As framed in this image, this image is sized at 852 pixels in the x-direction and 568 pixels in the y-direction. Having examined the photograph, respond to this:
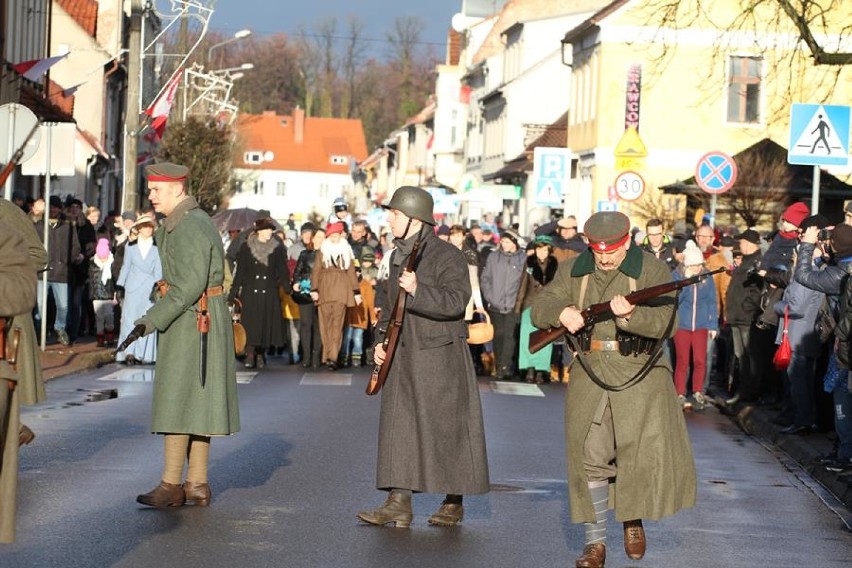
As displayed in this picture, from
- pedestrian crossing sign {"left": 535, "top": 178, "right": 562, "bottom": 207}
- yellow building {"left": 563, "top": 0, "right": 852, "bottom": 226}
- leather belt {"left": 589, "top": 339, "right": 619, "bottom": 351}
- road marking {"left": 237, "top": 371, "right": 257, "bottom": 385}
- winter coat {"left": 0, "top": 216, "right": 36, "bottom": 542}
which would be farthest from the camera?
yellow building {"left": 563, "top": 0, "right": 852, "bottom": 226}

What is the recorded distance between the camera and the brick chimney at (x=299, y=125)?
145375 millimetres

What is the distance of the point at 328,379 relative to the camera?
21.6 meters

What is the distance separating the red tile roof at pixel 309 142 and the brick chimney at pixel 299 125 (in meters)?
0.19

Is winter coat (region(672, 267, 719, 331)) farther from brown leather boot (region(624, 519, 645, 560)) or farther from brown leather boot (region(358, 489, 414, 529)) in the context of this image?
brown leather boot (region(624, 519, 645, 560))

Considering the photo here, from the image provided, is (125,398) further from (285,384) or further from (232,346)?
(232,346)

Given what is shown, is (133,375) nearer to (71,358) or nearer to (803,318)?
(71,358)

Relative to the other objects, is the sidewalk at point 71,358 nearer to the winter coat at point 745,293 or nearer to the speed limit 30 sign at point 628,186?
the winter coat at point 745,293

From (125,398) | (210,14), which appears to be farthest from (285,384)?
(210,14)

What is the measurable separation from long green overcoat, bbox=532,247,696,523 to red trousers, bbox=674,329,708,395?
411 inches

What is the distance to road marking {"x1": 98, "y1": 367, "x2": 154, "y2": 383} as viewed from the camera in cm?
1992

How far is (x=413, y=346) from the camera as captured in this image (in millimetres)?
10133

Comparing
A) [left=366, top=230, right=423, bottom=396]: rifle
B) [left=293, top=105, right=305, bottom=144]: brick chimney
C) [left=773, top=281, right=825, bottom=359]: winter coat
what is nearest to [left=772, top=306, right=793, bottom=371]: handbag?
[left=773, top=281, right=825, bottom=359]: winter coat

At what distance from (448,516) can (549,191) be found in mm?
23049

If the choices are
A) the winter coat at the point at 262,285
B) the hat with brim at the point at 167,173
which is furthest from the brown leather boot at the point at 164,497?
the winter coat at the point at 262,285
